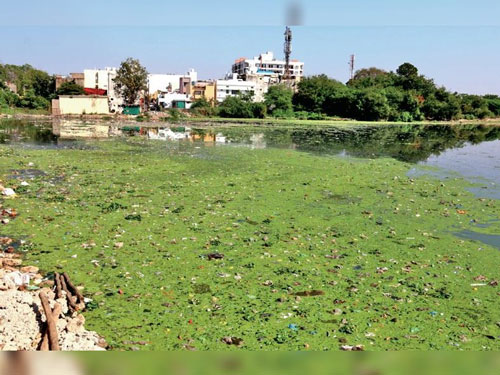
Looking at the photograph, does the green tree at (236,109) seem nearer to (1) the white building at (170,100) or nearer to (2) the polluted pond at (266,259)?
(1) the white building at (170,100)

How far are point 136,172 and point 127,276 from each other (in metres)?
8.83

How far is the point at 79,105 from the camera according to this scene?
56219 mm

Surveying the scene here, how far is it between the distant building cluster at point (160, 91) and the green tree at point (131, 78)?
244 centimetres

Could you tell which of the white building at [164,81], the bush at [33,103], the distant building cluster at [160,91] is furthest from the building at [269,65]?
the bush at [33,103]

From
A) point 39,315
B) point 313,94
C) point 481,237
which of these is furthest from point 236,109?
point 39,315

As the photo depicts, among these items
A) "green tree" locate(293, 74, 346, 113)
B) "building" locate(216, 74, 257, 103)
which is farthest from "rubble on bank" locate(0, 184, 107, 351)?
"building" locate(216, 74, 257, 103)

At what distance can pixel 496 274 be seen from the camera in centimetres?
620

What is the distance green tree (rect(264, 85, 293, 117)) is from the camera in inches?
2887

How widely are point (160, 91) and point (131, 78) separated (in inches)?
1197

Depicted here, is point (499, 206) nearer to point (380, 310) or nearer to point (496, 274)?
point (496, 274)

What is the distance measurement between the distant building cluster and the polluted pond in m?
47.7

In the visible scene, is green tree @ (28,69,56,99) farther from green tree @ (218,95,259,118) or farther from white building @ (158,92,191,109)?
green tree @ (218,95,259,118)

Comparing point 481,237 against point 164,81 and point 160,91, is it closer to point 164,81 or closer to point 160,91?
point 160,91

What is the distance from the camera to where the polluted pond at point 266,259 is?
14.3 ft
